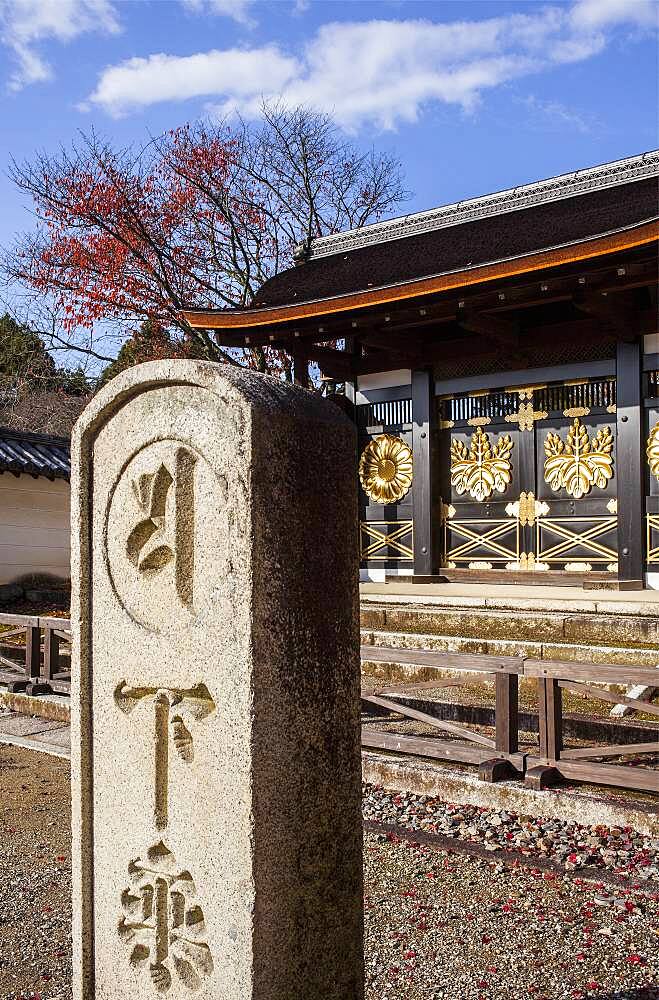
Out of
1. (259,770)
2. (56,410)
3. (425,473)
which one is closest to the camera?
(259,770)

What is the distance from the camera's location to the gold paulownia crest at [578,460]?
10.0 meters

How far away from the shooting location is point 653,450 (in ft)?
31.4

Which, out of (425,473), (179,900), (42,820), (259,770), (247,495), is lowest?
(42,820)

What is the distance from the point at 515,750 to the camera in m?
5.28

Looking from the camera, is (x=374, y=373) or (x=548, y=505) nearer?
(x=548, y=505)

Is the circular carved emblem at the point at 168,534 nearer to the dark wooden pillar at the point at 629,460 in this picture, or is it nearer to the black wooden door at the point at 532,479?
the dark wooden pillar at the point at 629,460

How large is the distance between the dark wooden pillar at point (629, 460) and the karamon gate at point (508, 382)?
0.6 inches

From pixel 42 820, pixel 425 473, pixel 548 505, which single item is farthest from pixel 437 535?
pixel 42 820

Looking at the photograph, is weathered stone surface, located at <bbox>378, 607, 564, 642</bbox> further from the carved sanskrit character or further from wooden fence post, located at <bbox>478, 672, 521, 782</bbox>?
the carved sanskrit character

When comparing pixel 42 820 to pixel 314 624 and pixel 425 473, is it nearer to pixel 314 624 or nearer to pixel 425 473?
pixel 314 624

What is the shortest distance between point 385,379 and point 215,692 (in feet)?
33.3

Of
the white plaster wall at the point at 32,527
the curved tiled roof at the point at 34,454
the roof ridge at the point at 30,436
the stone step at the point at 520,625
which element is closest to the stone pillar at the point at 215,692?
the stone step at the point at 520,625

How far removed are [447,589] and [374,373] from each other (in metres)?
3.44

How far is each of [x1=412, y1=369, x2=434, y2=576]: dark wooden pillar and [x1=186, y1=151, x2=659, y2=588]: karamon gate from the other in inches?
0.9
